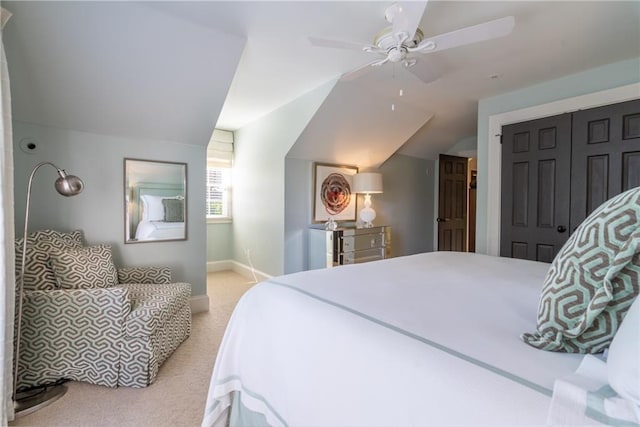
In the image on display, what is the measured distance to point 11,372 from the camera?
1615 millimetres

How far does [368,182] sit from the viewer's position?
14.2 feet

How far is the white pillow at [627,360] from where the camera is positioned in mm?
527

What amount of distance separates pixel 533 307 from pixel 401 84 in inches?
106

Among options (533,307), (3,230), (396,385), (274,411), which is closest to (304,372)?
(274,411)

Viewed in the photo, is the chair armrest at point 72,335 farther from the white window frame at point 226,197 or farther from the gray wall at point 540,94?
the gray wall at point 540,94

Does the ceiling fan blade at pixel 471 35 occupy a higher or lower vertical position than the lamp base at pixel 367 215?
higher

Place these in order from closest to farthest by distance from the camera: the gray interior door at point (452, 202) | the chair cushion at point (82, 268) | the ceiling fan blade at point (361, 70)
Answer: the chair cushion at point (82, 268) → the ceiling fan blade at point (361, 70) → the gray interior door at point (452, 202)

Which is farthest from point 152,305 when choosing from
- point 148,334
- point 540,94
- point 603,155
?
point 540,94

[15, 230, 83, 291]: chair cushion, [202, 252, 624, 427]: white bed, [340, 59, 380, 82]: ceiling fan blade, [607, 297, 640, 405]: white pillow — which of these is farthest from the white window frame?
[607, 297, 640, 405]: white pillow

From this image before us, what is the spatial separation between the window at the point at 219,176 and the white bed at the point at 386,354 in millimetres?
3948

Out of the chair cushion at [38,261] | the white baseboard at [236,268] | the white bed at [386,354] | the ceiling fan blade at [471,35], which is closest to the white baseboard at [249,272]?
the white baseboard at [236,268]

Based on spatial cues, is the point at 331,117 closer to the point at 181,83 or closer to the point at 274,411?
the point at 181,83

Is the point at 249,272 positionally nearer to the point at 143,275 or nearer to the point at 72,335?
the point at 143,275

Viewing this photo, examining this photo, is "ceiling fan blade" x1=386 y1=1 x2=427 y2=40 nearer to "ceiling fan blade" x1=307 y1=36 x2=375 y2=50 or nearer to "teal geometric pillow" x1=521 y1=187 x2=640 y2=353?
"ceiling fan blade" x1=307 y1=36 x2=375 y2=50
